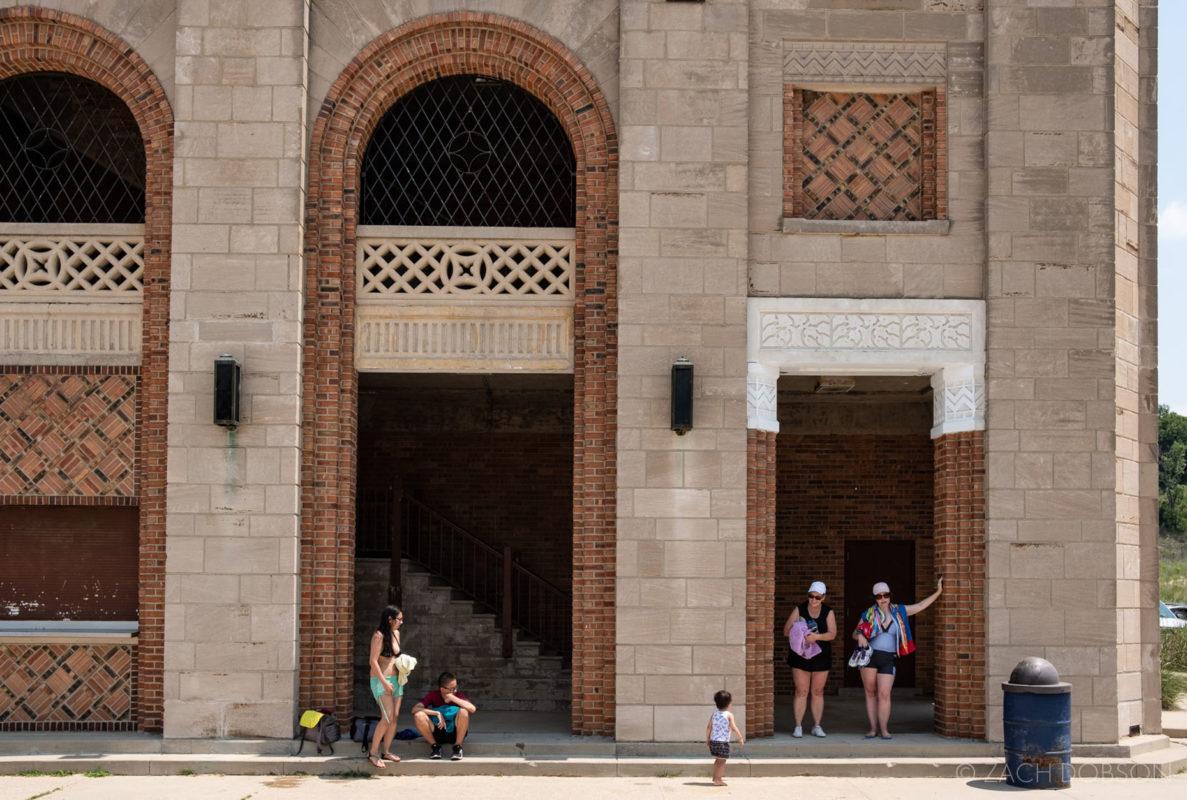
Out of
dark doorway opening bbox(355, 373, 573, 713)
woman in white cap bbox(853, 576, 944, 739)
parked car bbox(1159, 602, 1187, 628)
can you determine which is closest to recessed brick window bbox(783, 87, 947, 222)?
woman in white cap bbox(853, 576, 944, 739)

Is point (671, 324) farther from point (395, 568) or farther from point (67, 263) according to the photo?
point (67, 263)

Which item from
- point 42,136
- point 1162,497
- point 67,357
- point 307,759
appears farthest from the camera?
point 1162,497

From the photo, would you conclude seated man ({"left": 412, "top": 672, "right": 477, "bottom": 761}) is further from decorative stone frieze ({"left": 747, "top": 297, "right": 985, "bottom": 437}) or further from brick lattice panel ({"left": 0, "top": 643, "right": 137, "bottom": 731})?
decorative stone frieze ({"left": 747, "top": 297, "right": 985, "bottom": 437})

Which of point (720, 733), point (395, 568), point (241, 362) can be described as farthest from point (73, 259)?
point (720, 733)

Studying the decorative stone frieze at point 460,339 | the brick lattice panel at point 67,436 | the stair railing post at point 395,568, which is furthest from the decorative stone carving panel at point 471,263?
the stair railing post at point 395,568

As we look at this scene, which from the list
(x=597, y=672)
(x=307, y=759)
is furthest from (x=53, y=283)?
(x=597, y=672)

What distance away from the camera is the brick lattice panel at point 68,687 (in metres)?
13.1

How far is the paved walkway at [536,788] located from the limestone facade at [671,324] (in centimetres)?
77

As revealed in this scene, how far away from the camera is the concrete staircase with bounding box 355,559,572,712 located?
16.5 metres

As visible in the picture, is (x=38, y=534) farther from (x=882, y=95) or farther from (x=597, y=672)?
(x=882, y=95)

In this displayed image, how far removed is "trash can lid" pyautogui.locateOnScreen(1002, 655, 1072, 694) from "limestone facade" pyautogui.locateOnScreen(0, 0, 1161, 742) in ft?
2.63

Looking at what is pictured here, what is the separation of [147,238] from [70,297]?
36.6 inches

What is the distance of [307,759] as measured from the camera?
1241cm

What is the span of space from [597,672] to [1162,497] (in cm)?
7728
